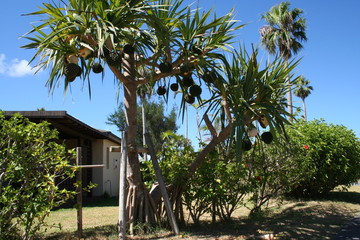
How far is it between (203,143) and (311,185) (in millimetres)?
5301

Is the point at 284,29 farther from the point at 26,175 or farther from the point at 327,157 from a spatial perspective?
the point at 26,175

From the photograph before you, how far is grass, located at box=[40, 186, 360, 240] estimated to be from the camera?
5910mm

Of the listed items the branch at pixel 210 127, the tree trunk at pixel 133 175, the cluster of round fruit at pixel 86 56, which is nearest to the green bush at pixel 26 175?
the cluster of round fruit at pixel 86 56

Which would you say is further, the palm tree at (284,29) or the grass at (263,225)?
the palm tree at (284,29)

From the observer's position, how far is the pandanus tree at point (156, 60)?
4.76m

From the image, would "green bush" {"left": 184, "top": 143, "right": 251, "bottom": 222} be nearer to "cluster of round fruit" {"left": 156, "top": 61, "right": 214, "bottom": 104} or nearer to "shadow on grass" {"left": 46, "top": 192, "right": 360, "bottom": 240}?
"shadow on grass" {"left": 46, "top": 192, "right": 360, "bottom": 240}

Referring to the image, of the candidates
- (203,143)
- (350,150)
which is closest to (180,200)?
(203,143)

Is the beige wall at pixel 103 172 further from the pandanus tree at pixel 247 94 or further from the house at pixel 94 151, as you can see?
the pandanus tree at pixel 247 94

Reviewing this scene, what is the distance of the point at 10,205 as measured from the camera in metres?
4.59

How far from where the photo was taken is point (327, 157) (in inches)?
404

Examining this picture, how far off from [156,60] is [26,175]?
8.64 ft

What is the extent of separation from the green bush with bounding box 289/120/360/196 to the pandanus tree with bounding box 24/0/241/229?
5309 millimetres

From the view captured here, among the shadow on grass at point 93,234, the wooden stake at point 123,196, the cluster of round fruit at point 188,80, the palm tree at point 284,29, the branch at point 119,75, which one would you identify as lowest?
the shadow on grass at point 93,234

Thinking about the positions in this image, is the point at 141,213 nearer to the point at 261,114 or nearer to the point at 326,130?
the point at 261,114
